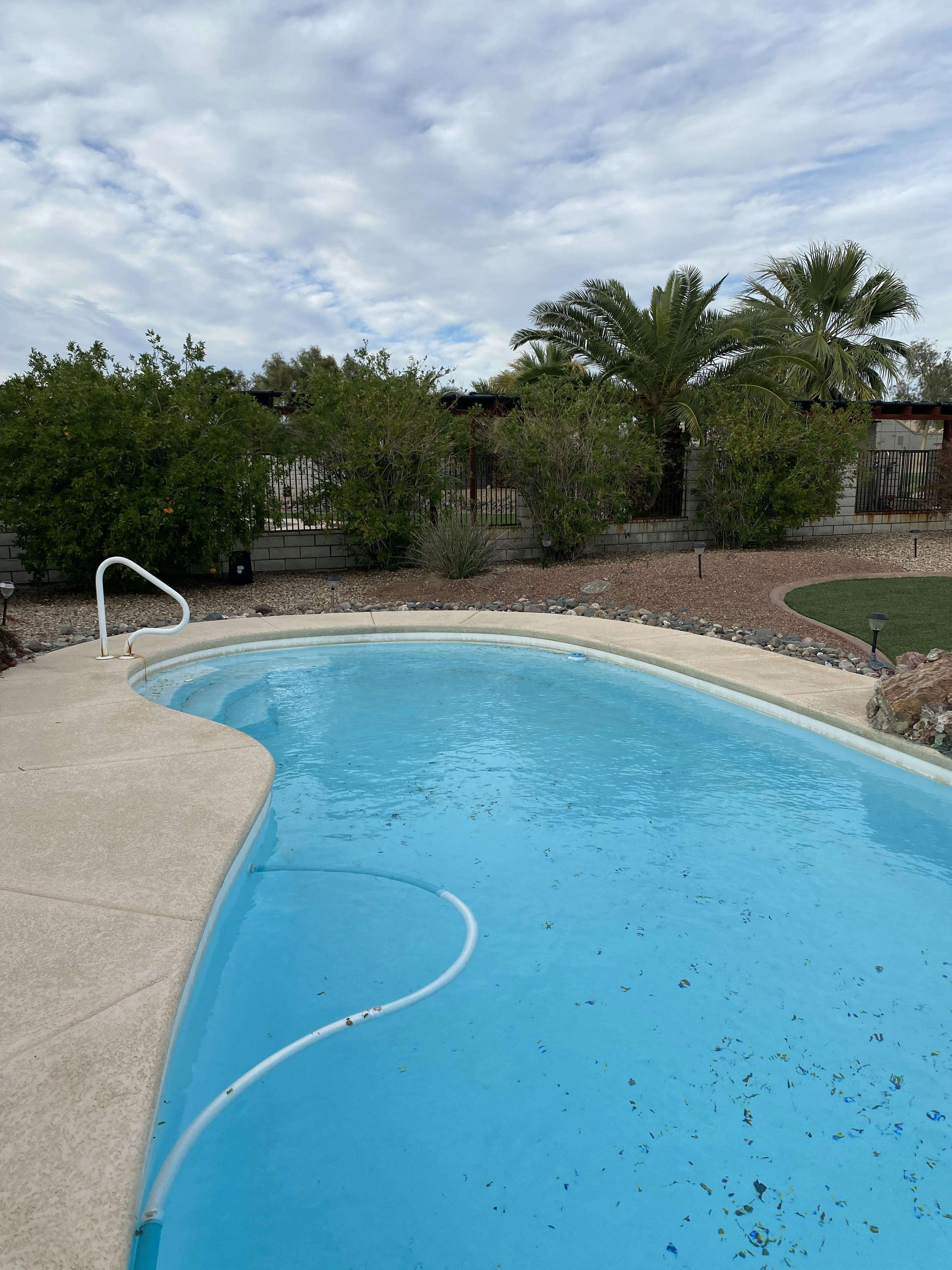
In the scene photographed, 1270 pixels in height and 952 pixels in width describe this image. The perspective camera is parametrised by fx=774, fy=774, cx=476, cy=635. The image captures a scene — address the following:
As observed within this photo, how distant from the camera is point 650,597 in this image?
10.5 m

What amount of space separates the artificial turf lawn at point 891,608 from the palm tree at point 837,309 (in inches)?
576

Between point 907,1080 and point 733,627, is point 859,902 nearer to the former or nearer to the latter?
point 907,1080

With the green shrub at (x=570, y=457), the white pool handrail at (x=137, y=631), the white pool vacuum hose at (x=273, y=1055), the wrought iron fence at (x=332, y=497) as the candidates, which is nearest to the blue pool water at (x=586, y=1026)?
the white pool vacuum hose at (x=273, y=1055)

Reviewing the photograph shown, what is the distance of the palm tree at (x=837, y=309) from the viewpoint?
23.6 meters

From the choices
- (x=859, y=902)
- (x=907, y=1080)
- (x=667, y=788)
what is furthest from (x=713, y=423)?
(x=907, y=1080)

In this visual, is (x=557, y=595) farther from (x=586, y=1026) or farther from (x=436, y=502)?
(x=586, y=1026)

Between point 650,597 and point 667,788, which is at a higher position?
point 650,597

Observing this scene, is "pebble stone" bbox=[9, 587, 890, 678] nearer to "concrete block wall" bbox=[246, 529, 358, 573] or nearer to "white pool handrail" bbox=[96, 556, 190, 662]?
"white pool handrail" bbox=[96, 556, 190, 662]

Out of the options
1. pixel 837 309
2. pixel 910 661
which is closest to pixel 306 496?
pixel 910 661

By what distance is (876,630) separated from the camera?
6.50m

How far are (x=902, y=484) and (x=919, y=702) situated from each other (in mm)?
17189

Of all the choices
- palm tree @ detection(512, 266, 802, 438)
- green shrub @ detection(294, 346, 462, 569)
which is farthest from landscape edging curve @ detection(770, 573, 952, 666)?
green shrub @ detection(294, 346, 462, 569)

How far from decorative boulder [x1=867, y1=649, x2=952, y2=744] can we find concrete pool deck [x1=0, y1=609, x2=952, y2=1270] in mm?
122

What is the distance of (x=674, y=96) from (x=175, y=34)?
643 cm
